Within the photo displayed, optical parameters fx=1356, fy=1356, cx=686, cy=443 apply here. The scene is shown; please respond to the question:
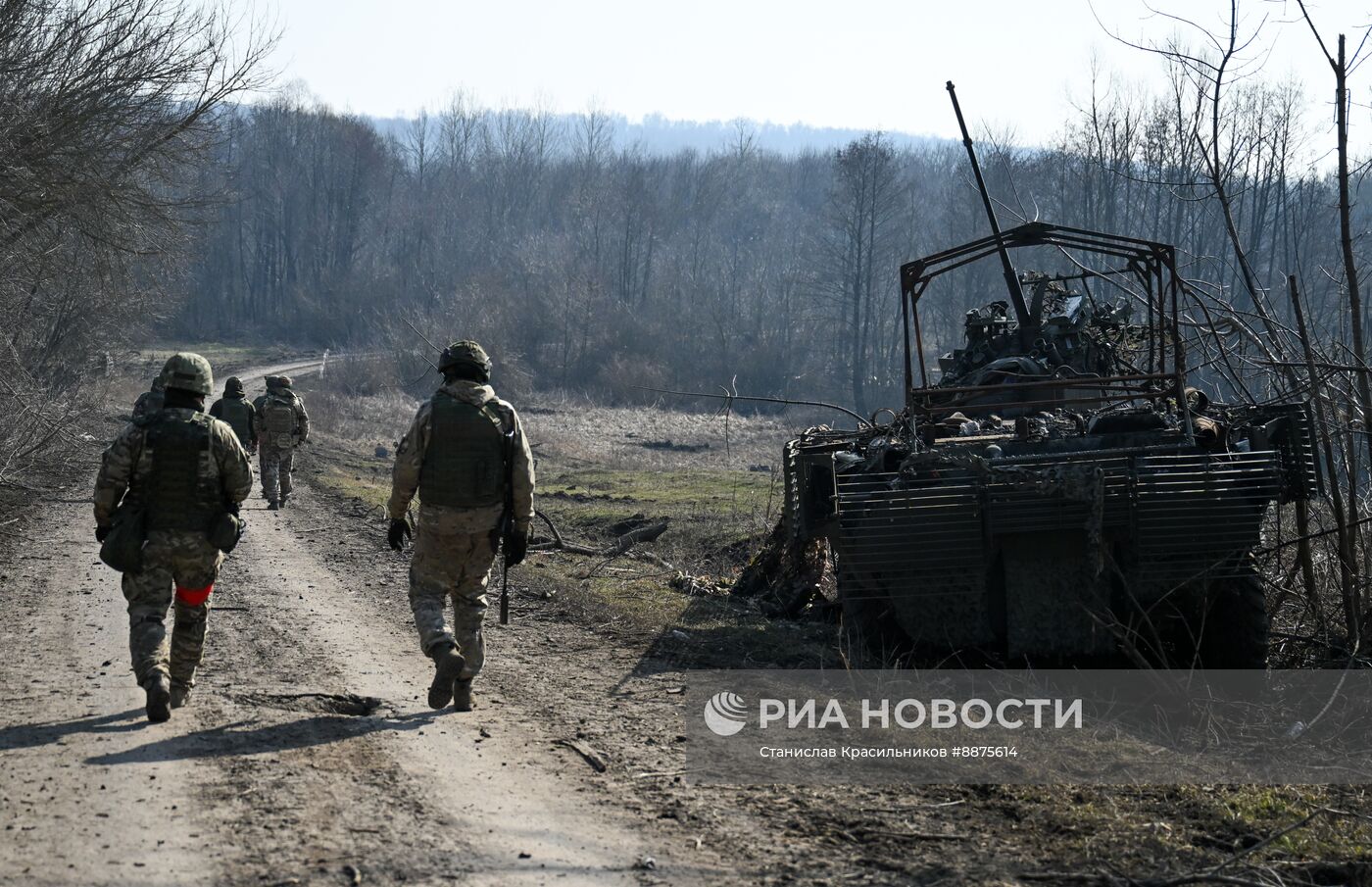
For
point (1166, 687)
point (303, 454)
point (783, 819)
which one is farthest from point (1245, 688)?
point (303, 454)

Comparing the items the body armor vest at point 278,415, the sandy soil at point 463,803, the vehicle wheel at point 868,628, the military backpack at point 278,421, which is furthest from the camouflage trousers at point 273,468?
the vehicle wheel at point 868,628

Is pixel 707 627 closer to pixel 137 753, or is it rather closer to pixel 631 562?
pixel 631 562

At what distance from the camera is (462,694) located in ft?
22.5

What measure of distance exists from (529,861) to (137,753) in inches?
83.2

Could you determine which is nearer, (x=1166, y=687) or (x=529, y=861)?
(x=529, y=861)

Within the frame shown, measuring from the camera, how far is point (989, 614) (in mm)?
8234

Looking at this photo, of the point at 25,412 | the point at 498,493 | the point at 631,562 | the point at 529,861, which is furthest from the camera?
the point at 25,412

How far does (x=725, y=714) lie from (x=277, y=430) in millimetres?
11187

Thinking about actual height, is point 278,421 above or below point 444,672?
above

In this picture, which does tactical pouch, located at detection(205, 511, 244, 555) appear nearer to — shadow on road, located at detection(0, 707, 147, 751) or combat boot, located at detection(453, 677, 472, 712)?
shadow on road, located at detection(0, 707, 147, 751)

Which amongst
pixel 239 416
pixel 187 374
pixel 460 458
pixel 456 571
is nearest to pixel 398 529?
pixel 456 571

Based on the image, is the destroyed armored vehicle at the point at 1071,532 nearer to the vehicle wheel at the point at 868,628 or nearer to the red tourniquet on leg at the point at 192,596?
the vehicle wheel at the point at 868,628

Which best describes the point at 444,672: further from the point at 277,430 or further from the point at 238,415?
the point at 277,430

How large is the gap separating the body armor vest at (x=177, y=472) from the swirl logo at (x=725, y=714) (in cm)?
270
